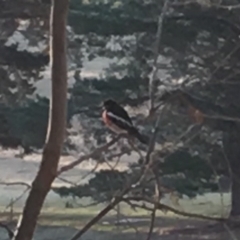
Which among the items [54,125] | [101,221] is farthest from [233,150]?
[54,125]

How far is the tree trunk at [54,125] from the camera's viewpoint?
1.67 meters

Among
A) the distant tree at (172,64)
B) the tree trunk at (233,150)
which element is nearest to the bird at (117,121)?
the distant tree at (172,64)

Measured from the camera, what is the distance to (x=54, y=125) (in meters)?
1.68

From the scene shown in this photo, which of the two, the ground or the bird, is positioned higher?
the bird

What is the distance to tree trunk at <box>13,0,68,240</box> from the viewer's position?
5.46ft

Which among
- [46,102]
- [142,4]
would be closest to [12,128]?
[46,102]

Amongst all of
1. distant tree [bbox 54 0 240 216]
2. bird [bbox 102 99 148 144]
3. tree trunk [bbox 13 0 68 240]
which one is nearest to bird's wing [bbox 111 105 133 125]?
bird [bbox 102 99 148 144]

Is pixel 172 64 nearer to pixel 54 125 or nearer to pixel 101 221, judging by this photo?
pixel 101 221

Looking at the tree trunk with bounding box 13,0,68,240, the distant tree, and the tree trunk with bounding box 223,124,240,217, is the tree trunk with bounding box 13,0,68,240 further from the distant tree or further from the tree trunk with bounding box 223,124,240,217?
the tree trunk with bounding box 223,124,240,217

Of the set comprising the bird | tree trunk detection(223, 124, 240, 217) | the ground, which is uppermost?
the bird

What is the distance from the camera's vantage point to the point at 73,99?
6992mm

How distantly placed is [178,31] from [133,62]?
1.89 ft

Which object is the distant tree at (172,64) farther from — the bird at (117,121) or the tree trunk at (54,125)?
the tree trunk at (54,125)

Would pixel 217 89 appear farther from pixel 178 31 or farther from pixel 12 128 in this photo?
pixel 12 128
